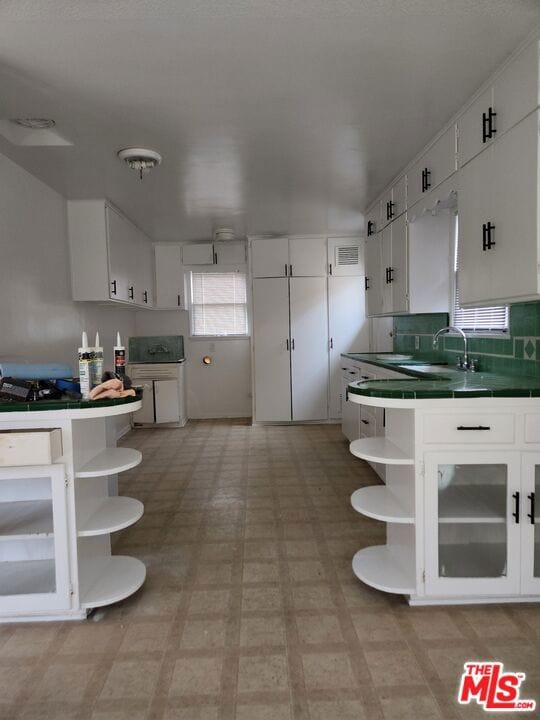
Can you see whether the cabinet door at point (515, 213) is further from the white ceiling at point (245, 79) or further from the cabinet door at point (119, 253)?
the cabinet door at point (119, 253)

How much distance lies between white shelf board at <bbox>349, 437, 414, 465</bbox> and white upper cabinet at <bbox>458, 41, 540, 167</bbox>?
1550 mm

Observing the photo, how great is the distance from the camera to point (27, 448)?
1835 millimetres

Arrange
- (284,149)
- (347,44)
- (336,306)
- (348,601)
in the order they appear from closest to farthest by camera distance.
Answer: (347,44) → (348,601) → (284,149) → (336,306)

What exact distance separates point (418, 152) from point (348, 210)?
1.47m

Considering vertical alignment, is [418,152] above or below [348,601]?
above

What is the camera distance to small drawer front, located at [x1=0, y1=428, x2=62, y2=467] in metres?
1.82

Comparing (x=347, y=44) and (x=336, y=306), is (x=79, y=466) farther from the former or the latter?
(x=336, y=306)

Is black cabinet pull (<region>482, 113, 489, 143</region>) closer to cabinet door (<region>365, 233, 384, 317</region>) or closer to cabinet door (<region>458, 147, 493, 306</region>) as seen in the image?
cabinet door (<region>458, 147, 493, 306</region>)

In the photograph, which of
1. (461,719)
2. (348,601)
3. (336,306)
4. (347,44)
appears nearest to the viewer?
(461,719)

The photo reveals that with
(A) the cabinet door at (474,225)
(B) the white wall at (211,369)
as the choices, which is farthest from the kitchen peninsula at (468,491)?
(B) the white wall at (211,369)

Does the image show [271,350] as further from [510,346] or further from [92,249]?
[510,346]

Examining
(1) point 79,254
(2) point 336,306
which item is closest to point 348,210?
(2) point 336,306

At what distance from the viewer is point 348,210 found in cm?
452

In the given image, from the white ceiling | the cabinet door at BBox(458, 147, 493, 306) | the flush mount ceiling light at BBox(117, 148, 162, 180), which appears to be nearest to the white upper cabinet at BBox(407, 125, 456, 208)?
the white ceiling
